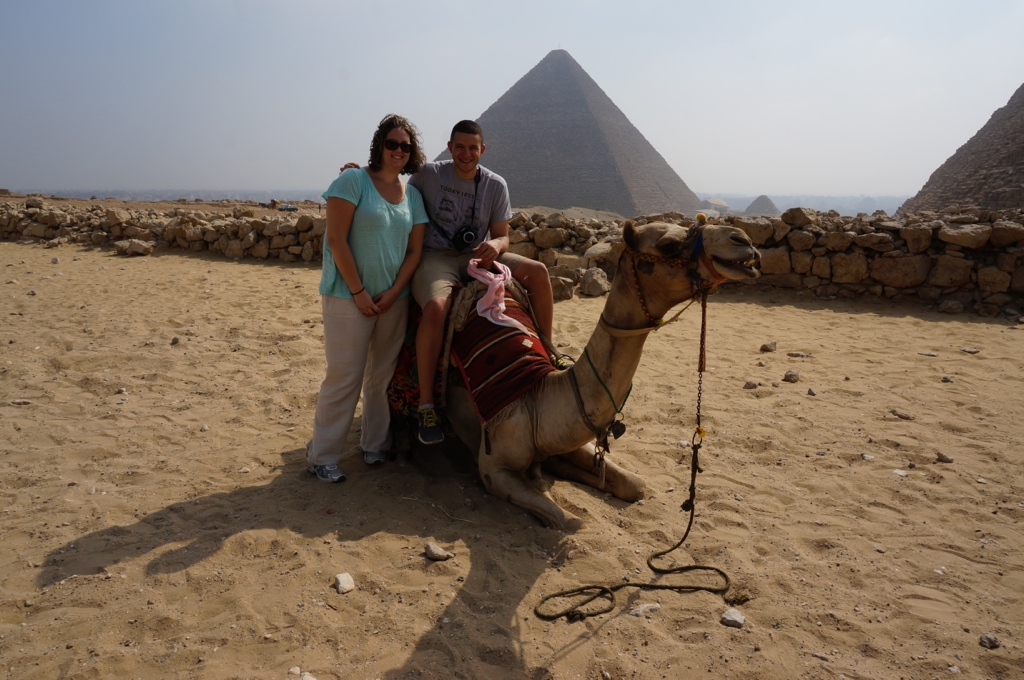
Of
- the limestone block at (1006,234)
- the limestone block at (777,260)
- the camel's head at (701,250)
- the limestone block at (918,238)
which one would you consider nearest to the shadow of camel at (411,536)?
→ the camel's head at (701,250)

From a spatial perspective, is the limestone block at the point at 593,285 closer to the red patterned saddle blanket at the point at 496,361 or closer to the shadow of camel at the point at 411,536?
the shadow of camel at the point at 411,536

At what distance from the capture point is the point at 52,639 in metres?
2.61

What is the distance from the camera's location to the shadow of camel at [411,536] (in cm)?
271

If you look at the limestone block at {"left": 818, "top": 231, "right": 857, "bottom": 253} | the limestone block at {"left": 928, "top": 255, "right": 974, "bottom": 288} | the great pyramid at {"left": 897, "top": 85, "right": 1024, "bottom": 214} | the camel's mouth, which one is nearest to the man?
the camel's mouth

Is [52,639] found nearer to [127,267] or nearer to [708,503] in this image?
A: [708,503]

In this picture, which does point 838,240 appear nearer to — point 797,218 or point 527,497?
point 797,218

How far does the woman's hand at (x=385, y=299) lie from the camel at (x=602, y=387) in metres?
0.65

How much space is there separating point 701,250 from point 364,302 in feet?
6.45

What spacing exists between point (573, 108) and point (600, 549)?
58.6 metres

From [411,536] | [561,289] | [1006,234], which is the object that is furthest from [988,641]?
[1006,234]

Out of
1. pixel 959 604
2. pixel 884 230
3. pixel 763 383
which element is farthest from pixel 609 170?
pixel 959 604

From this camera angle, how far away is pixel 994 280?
904cm

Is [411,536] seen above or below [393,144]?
below

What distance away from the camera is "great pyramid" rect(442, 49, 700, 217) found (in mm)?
50156
